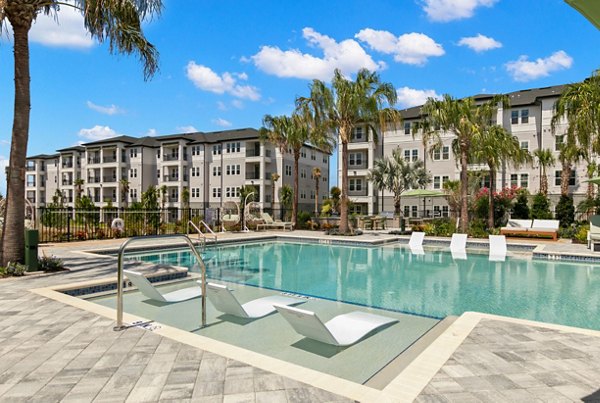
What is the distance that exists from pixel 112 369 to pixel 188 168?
1872 inches

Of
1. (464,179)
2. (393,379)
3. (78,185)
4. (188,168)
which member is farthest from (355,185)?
(78,185)

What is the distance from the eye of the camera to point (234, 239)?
19.9 m

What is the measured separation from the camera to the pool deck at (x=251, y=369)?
3418 millimetres

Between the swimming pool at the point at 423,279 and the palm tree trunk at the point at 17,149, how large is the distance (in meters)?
5.02

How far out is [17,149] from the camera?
30.0 feet

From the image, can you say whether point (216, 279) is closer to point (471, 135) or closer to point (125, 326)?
point (125, 326)

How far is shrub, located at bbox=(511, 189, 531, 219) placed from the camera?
92.6 feet

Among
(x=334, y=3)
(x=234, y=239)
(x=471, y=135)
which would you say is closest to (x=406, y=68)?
(x=471, y=135)

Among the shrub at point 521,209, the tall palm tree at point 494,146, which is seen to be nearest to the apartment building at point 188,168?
the shrub at point 521,209

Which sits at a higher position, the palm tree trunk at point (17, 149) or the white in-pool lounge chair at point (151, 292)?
the palm tree trunk at point (17, 149)

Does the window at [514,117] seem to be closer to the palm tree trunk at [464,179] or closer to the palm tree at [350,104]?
the palm tree trunk at [464,179]

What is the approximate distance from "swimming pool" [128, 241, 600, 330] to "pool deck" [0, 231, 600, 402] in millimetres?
2814

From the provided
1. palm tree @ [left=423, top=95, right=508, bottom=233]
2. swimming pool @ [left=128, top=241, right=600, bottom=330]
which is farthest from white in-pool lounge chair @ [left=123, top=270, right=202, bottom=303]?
palm tree @ [left=423, top=95, right=508, bottom=233]

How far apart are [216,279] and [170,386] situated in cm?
746
